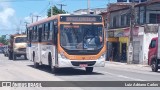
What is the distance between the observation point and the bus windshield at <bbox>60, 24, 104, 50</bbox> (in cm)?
2288

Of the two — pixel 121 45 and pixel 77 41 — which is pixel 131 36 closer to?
pixel 121 45

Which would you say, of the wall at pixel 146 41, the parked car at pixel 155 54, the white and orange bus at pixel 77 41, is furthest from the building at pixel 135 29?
the white and orange bus at pixel 77 41

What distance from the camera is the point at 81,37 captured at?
23.0 meters

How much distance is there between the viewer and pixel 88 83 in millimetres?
18578

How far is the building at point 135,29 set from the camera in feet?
150

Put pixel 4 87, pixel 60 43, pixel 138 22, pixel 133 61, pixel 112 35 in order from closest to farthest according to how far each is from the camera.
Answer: pixel 4 87
pixel 60 43
pixel 133 61
pixel 138 22
pixel 112 35

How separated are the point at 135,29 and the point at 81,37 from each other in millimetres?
25318

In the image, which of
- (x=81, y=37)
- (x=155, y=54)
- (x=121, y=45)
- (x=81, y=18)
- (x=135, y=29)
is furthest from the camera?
(x=121, y=45)

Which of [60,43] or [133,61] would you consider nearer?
[60,43]

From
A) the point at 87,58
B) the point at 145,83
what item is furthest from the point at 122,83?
the point at 87,58

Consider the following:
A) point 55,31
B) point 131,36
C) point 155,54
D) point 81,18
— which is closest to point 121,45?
point 131,36

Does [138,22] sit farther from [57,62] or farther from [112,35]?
[57,62]

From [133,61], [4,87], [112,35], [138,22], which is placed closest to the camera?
[4,87]

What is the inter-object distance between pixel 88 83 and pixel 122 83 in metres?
1.43
